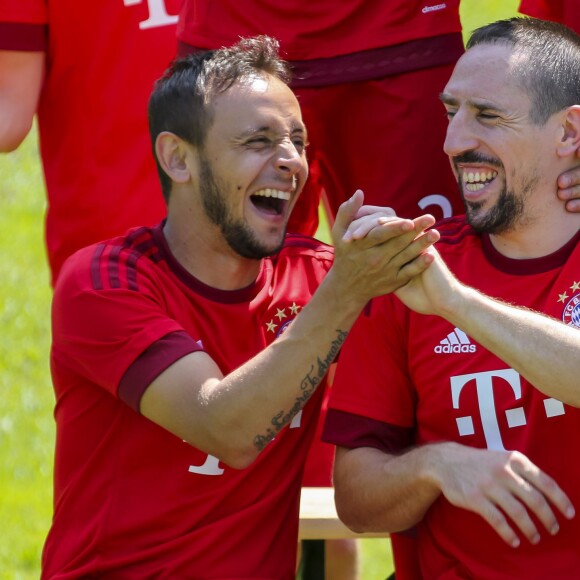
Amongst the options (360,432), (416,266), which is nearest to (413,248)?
(416,266)

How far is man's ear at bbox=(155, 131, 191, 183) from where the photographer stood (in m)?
4.48

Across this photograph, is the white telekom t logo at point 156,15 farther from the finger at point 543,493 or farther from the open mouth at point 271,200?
the finger at point 543,493

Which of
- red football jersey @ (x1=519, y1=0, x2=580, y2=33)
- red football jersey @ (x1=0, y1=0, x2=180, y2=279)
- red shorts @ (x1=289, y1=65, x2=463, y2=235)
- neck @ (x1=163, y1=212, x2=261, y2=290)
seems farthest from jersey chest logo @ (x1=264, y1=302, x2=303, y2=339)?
red football jersey @ (x1=0, y1=0, x2=180, y2=279)

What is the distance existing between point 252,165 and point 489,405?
947 mm

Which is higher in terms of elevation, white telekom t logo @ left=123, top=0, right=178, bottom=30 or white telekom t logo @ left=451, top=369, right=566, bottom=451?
white telekom t logo @ left=123, top=0, right=178, bottom=30

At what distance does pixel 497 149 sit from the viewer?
13.6ft

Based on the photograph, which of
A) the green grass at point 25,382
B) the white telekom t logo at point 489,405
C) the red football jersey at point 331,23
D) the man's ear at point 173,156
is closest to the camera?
the white telekom t logo at point 489,405

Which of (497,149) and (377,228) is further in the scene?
(497,149)

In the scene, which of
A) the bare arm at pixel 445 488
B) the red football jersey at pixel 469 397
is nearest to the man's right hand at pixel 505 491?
the bare arm at pixel 445 488

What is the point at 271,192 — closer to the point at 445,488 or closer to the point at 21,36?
the point at 445,488

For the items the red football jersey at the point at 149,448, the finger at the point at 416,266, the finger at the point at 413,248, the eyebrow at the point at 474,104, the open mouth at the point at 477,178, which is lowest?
the red football jersey at the point at 149,448

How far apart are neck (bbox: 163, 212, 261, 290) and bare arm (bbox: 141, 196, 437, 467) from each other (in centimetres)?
38

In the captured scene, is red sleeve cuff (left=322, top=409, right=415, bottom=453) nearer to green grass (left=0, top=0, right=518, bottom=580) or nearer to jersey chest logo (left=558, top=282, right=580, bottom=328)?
jersey chest logo (left=558, top=282, right=580, bottom=328)

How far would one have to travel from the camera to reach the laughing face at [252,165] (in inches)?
171
